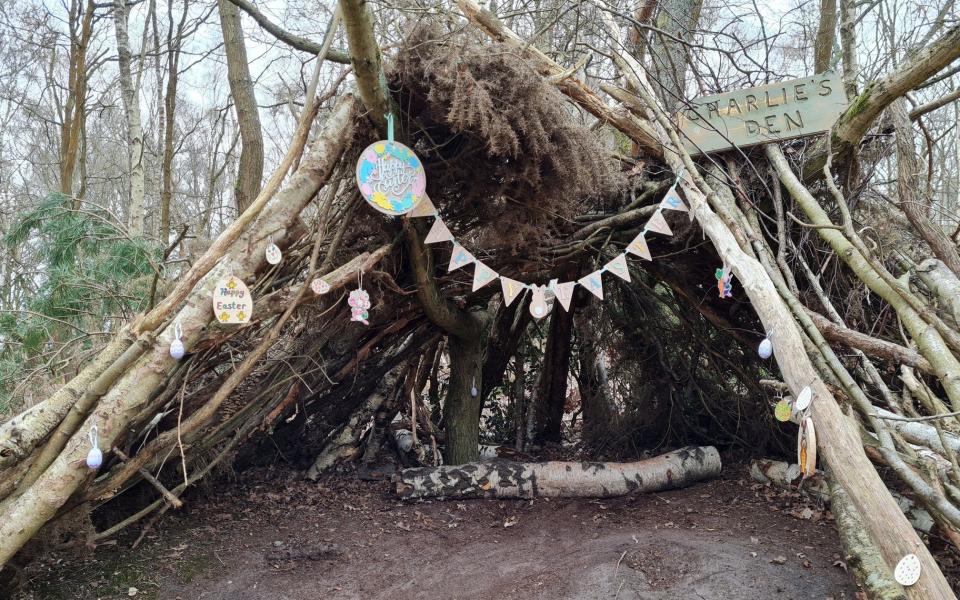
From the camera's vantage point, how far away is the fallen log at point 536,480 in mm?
4738

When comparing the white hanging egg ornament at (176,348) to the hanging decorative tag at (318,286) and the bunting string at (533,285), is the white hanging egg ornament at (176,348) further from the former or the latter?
the bunting string at (533,285)

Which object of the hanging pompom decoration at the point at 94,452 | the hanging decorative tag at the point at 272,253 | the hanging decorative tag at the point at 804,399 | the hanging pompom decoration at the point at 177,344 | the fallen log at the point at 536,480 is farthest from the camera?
the fallen log at the point at 536,480

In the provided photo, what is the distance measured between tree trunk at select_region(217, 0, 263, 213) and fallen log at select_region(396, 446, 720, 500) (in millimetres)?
2879

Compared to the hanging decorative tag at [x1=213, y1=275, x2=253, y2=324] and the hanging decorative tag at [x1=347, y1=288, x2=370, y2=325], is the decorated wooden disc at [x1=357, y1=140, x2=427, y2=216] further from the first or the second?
the hanging decorative tag at [x1=213, y1=275, x2=253, y2=324]

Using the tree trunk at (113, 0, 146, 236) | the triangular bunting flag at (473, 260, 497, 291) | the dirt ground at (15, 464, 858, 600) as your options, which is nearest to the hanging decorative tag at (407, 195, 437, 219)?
the triangular bunting flag at (473, 260, 497, 291)

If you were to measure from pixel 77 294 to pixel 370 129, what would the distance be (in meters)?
2.75

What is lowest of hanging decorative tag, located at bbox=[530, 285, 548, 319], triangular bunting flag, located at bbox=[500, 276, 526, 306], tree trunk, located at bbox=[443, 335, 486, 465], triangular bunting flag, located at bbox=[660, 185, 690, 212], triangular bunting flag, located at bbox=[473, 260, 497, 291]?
tree trunk, located at bbox=[443, 335, 486, 465]

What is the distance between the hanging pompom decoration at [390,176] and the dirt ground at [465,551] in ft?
7.19

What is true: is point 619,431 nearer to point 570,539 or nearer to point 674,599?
point 570,539

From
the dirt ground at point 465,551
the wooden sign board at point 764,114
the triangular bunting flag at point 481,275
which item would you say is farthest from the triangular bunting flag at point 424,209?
the dirt ground at point 465,551

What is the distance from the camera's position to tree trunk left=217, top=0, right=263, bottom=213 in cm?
561

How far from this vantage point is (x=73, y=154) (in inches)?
332

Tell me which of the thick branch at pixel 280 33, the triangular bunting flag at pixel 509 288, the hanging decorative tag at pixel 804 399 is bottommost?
the hanging decorative tag at pixel 804 399

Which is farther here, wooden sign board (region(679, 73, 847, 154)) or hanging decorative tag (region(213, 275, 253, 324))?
wooden sign board (region(679, 73, 847, 154))
